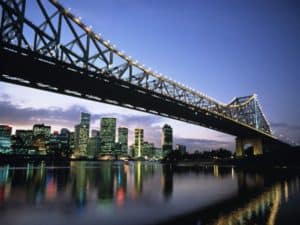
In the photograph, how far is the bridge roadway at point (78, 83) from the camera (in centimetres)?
2477

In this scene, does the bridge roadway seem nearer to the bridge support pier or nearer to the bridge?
the bridge

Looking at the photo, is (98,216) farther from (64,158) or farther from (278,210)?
(64,158)

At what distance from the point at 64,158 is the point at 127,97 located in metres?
153

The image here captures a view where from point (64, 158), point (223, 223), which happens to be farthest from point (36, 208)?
point (64, 158)

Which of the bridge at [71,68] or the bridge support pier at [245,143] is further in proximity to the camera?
the bridge support pier at [245,143]

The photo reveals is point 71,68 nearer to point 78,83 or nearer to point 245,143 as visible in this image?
point 78,83

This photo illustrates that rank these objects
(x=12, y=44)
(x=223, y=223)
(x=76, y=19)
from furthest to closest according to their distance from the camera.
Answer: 1. (x=76, y=19)
2. (x=12, y=44)
3. (x=223, y=223)

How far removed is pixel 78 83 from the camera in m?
30.9

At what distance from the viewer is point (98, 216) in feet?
36.3

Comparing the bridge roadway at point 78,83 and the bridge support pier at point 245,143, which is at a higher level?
the bridge roadway at point 78,83

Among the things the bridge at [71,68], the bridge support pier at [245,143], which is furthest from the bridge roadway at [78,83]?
the bridge support pier at [245,143]

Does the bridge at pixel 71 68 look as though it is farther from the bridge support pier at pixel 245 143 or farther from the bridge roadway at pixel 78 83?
the bridge support pier at pixel 245 143

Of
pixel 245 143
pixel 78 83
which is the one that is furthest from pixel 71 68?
pixel 245 143

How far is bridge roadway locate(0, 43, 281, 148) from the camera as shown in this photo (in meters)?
24.8
